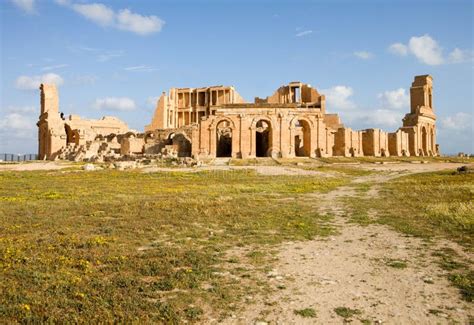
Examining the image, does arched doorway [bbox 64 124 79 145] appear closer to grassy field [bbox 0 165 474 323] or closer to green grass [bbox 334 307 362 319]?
grassy field [bbox 0 165 474 323]

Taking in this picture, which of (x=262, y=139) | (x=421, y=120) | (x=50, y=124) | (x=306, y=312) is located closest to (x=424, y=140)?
(x=421, y=120)

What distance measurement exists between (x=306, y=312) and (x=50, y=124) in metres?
69.6

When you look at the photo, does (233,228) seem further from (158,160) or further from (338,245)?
(158,160)

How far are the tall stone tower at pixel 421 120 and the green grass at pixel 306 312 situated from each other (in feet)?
224

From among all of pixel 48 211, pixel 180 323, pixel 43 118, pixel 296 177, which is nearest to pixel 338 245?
pixel 180 323

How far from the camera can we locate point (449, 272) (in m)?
8.38

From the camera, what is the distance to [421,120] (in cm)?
7069

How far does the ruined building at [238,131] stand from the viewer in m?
56.0

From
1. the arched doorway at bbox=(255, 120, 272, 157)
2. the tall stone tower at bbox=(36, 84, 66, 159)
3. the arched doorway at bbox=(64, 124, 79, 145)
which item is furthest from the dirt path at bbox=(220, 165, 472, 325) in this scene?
the arched doorway at bbox=(64, 124, 79, 145)

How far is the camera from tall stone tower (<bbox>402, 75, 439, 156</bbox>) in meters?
69.1

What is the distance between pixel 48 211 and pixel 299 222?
9843mm

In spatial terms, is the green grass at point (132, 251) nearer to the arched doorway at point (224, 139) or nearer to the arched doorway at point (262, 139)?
the arched doorway at point (262, 139)

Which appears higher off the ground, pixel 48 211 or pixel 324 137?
pixel 324 137

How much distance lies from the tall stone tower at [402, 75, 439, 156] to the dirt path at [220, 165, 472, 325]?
63485 mm
